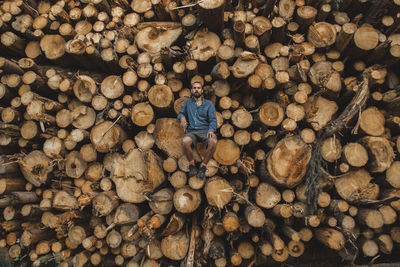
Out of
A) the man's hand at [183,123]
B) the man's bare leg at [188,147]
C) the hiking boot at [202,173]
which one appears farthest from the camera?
the man's hand at [183,123]

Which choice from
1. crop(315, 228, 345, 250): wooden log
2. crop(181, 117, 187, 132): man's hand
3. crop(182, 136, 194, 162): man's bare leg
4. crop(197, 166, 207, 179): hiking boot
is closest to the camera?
crop(315, 228, 345, 250): wooden log

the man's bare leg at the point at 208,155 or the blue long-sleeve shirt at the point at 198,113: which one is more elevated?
the blue long-sleeve shirt at the point at 198,113

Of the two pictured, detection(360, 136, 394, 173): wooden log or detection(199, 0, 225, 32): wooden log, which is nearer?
detection(360, 136, 394, 173): wooden log

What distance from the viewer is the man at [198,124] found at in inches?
115

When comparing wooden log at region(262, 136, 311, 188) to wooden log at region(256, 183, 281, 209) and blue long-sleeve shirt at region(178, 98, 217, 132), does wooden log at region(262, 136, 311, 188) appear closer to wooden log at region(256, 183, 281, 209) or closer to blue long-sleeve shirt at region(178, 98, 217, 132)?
wooden log at region(256, 183, 281, 209)

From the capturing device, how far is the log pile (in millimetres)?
2887

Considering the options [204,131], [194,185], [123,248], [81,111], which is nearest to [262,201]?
[194,185]

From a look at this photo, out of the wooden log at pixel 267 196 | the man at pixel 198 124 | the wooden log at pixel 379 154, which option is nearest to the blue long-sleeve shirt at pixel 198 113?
the man at pixel 198 124

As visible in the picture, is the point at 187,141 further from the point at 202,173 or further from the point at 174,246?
the point at 174,246

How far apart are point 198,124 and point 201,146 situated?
1.07 feet

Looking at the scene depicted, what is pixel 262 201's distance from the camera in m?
2.94

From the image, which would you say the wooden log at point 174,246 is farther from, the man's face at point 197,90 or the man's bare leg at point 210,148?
the man's face at point 197,90

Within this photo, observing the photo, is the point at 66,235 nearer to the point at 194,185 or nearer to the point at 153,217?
the point at 153,217

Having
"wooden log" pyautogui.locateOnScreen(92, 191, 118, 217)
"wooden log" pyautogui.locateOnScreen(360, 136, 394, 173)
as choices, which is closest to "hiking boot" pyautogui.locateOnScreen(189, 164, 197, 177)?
"wooden log" pyautogui.locateOnScreen(92, 191, 118, 217)
